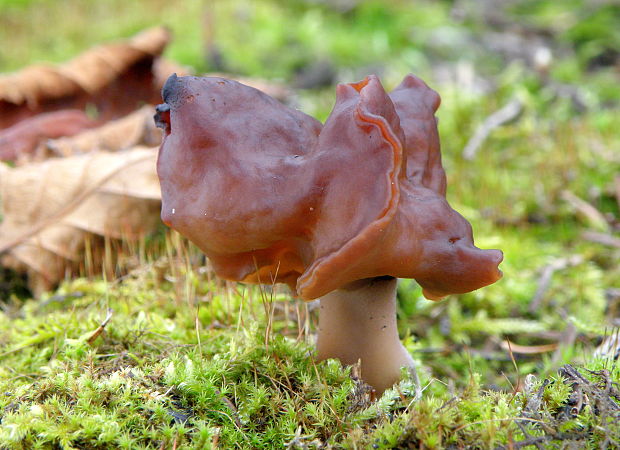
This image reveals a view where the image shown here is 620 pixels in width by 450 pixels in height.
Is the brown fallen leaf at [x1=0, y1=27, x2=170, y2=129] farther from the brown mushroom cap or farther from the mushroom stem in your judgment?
the mushroom stem

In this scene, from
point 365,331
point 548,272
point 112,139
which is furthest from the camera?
point 112,139

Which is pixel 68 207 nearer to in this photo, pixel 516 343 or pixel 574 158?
pixel 516 343

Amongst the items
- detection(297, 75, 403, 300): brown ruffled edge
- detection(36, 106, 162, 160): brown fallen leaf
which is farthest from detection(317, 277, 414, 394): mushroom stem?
detection(36, 106, 162, 160): brown fallen leaf

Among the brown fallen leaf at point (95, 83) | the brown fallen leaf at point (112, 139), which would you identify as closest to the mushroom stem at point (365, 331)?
the brown fallen leaf at point (112, 139)

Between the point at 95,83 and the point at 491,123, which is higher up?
the point at 95,83

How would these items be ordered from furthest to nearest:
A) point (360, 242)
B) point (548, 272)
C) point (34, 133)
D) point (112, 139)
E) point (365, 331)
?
point (34, 133) < point (112, 139) < point (548, 272) < point (365, 331) < point (360, 242)

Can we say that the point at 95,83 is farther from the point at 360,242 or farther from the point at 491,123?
the point at 360,242

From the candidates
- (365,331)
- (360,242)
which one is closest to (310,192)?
(360,242)

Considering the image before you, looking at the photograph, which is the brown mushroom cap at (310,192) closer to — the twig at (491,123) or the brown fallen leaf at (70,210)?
the brown fallen leaf at (70,210)
